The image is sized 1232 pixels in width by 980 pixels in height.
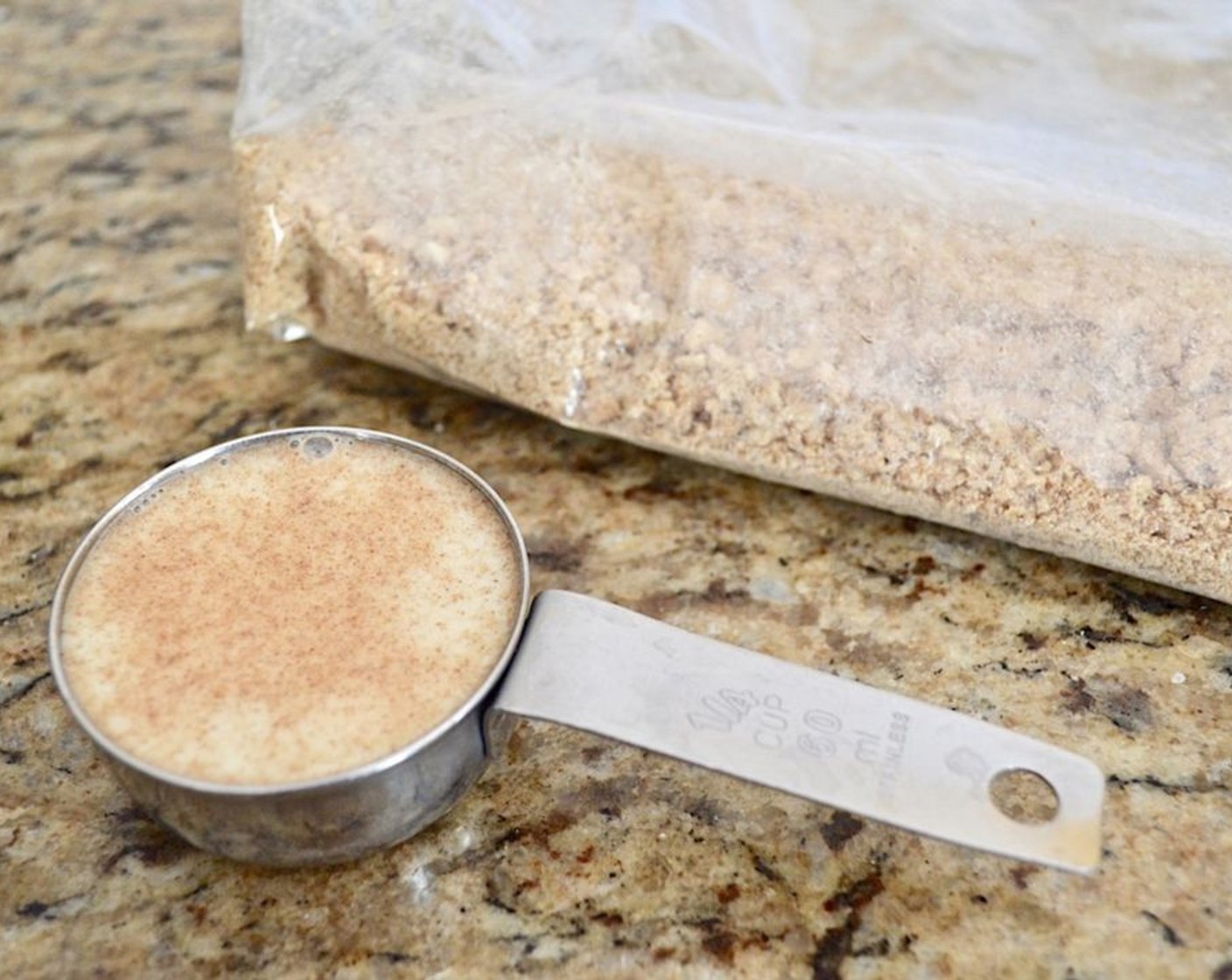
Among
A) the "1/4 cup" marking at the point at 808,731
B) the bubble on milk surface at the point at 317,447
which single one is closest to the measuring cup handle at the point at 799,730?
the "1/4 cup" marking at the point at 808,731

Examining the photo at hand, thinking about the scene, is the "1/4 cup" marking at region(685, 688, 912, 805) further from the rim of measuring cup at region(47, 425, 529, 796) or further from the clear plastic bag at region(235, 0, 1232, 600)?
the clear plastic bag at region(235, 0, 1232, 600)

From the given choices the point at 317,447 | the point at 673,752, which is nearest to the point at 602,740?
the point at 673,752

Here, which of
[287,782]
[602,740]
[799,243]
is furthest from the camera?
[799,243]

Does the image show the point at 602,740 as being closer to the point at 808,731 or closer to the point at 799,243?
the point at 808,731

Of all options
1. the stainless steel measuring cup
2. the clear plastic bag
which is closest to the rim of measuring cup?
the stainless steel measuring cup

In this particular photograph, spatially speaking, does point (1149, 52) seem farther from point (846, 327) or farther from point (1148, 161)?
point (846, 327)

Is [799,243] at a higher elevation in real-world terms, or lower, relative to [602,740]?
higher

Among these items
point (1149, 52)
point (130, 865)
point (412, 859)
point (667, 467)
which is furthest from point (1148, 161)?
point (130, 865)
